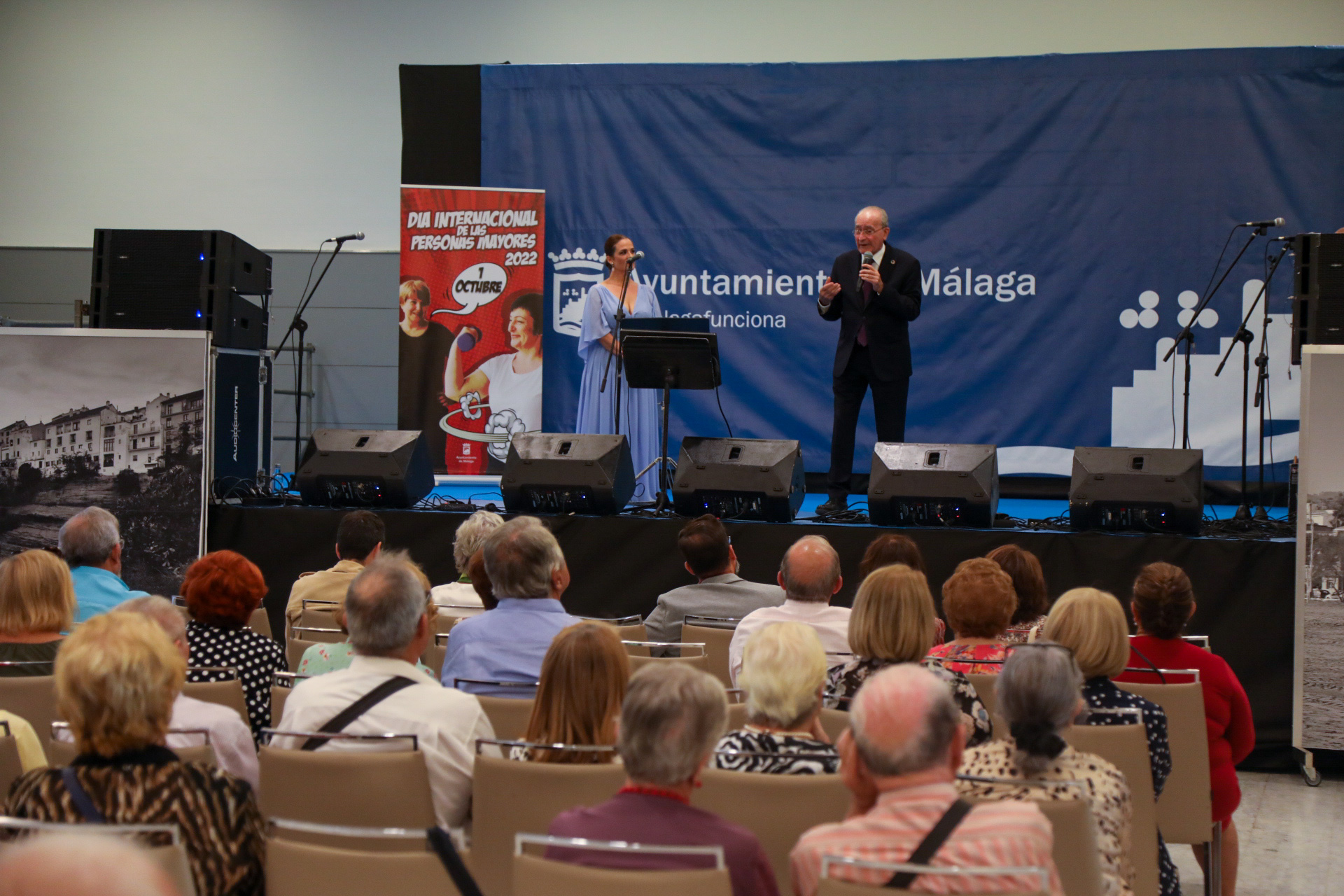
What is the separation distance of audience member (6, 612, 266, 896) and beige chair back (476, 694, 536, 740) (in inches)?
27.8

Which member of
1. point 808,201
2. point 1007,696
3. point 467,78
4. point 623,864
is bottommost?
point 623,864

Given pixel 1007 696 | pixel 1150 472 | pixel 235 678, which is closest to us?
pixel 1007 696

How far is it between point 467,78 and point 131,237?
362 centimetres

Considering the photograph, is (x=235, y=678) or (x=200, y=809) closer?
(x=200, y=809)

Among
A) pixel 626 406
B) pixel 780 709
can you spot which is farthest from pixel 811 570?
pixel 626 406

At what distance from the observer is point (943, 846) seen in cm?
163

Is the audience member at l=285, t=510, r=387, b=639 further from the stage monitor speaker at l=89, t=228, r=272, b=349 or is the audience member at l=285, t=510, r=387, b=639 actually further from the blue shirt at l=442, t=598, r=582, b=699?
the stage monitor speaker at l=89, t=228, r=272, b=349

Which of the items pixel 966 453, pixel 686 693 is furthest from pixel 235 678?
pixel 966 453

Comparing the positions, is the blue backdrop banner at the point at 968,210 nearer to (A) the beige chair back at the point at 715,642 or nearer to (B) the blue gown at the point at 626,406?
(B) the blue gown at the point at 626,406

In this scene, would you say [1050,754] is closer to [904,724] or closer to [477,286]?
[904,724]

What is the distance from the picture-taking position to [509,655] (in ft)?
9.73

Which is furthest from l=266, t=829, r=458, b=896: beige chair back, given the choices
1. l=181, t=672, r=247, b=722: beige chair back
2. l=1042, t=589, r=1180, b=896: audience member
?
l=1042, t=589, r=1180, b=896: audience member

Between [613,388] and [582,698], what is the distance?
4948 mm

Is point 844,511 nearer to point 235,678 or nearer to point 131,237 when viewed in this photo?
point 235,678
